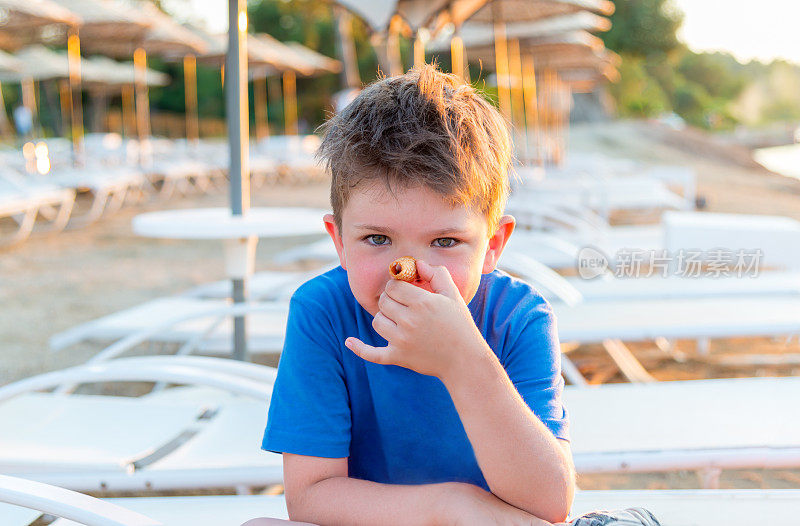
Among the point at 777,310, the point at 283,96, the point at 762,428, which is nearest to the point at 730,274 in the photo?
the point at 777,310

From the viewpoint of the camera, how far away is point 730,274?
14.5 ft

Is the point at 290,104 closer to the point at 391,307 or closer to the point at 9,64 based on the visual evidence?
the point at 9,64

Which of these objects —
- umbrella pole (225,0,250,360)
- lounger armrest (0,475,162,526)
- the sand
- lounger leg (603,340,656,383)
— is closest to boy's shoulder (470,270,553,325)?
lounger armrest (0,475,162,526)

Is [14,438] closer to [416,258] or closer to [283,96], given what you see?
[416,258]

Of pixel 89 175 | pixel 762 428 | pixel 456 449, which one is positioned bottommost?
pixel 762 428

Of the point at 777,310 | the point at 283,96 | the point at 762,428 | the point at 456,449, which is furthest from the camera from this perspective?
the point at 283,96

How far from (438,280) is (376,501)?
34cm

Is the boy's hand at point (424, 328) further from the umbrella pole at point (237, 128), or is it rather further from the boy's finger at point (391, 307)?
the umbrella pole at point (237, 128)

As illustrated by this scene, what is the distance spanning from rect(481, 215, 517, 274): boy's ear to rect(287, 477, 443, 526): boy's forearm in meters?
0.38

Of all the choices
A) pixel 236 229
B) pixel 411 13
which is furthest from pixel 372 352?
pixel 411 13

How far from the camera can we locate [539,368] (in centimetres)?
114

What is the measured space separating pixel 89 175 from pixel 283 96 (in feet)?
71.3

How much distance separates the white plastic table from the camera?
264cm

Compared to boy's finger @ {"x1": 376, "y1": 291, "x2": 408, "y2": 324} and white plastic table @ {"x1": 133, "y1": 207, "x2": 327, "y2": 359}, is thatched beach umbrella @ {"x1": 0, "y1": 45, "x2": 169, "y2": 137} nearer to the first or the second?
white plastic table @ {"x1": 133, "y1": 207, "x2": 327, "y2": 359}
